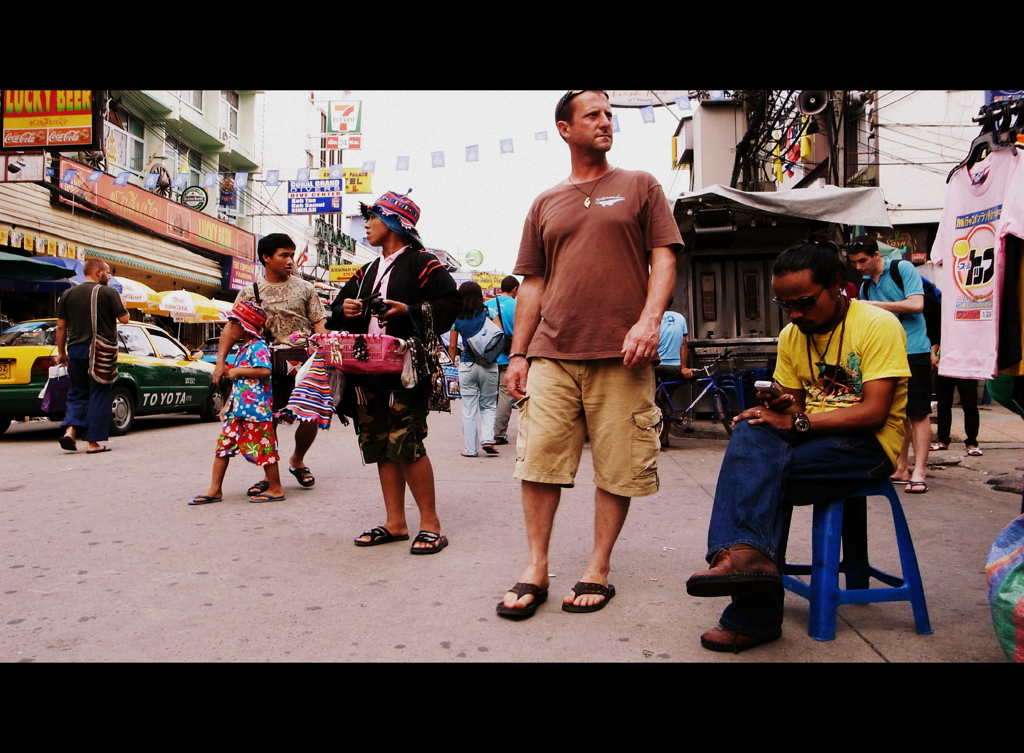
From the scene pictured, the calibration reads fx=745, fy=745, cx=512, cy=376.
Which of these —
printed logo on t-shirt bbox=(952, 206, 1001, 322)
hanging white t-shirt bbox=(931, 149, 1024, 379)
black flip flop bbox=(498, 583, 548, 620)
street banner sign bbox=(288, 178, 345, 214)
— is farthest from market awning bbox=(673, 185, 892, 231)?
street banner sign bbox=(288, 178, 345, 214)

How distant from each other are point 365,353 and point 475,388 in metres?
3.72

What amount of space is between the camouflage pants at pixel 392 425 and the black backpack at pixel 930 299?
3.61m

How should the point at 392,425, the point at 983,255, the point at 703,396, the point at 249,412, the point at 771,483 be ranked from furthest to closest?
the point at 703,396 < the point at 249,412 < the point at 392,425 < the point at 983,255 < the point at 771,483

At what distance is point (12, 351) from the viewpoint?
338 inches

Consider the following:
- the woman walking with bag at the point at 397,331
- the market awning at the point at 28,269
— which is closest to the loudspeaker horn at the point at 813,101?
the woman walking with bag at the point at 397,331

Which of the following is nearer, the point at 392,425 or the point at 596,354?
the point at 596,354

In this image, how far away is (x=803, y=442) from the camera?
2.55 metres

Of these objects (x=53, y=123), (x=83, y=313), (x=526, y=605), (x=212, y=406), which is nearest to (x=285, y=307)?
(x=526, y=605)

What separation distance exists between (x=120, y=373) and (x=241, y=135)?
66.7 ft

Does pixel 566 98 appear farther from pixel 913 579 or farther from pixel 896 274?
pixel 896 274

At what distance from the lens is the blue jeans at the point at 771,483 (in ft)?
7.68

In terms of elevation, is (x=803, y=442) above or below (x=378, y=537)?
above

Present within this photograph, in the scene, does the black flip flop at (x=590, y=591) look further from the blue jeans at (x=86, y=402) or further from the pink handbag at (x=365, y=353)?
the blue jeans at (x=86, y=402)

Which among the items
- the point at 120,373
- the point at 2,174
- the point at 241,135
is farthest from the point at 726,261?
the point at 241,135
